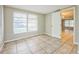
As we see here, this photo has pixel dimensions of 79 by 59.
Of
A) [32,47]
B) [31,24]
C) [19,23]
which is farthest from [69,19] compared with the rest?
[19,23]

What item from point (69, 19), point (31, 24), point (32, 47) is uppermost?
point (69, 19)

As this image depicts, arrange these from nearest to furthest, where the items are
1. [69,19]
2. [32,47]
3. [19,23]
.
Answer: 1. [19,23]
2. [32,47]
3. [69,19]

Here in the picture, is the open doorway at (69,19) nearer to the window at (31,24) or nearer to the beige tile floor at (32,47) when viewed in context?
the beige tile floor at (32,47)

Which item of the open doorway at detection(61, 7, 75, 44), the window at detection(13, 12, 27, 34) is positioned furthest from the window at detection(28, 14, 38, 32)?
the open doorway at detection(61, 7, 75, 44)

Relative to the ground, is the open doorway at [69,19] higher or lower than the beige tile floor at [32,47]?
higher

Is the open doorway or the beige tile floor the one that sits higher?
the open doorway

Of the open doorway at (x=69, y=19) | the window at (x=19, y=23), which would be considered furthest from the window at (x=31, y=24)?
the open doorway at (x=69, y=19)

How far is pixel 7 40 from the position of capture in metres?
1.77

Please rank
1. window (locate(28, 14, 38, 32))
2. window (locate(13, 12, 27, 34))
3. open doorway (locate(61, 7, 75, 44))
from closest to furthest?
window (locate(13, 12, 27, 34))
window (locate(28, 14, 38, 32))
open doorway (locate(61, 7, 75, 44))

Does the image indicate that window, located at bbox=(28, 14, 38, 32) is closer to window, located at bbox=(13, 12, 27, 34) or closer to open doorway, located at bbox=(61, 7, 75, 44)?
window, located at bbox=(13, 12, 27, 34)

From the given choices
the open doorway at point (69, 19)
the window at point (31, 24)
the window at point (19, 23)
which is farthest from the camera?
the open doorway at point (69, 19)

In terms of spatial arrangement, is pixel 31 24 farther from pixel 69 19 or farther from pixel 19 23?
pixel 69 19
